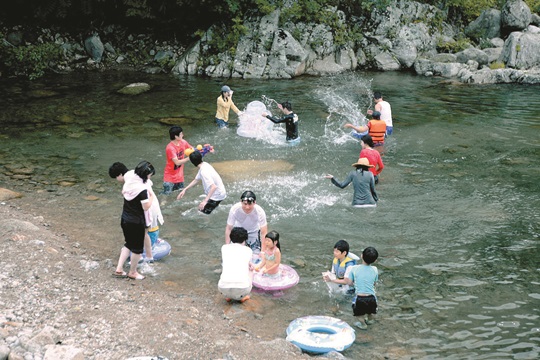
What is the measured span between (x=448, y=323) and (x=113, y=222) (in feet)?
20.1

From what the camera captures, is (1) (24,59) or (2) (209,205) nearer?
(2) (209,205)

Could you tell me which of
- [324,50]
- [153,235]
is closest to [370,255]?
[153,235]

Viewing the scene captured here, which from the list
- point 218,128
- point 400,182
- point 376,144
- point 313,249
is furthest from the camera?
point 218,128

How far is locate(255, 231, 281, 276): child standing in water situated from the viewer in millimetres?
7656

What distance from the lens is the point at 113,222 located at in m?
10.0

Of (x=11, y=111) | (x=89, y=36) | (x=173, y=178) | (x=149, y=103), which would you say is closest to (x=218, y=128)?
(x=149, y=103)

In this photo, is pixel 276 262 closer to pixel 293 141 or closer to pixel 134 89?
pixel 293 141

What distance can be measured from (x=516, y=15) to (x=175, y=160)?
25.2 meters

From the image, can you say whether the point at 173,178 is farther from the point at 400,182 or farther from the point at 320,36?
the point at 320,36

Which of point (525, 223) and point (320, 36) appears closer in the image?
point (525, 223)

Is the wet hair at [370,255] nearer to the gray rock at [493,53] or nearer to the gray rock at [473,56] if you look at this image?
the gray rock at [473,56]

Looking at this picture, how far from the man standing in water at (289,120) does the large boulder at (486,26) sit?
19431mm

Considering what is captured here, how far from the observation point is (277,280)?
787cm

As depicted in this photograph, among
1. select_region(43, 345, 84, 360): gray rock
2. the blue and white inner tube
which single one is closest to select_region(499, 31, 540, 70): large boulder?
the blue and white inner tube
